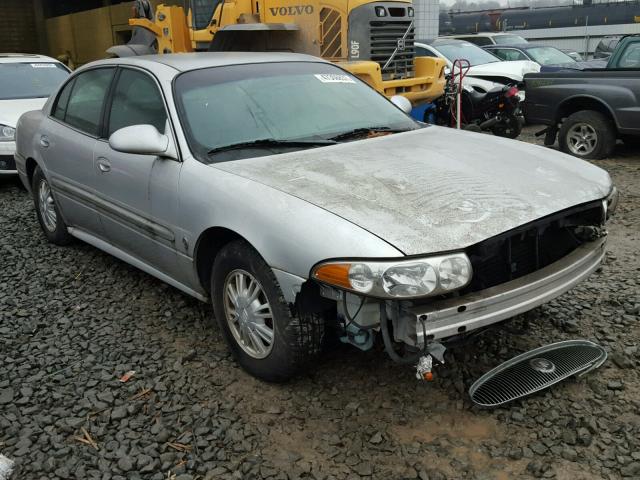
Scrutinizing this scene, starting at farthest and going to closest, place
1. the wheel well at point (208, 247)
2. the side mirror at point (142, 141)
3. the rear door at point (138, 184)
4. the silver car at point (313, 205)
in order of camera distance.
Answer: the rear door at point (138, 184) < the side mirror at point (142, 141) < the wheel well at point (208, 247) < the silver car at point (313, 205)

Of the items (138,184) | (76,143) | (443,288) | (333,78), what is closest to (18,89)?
(76,143)

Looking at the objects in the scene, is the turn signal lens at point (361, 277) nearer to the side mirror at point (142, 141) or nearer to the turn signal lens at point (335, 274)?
the turn signal lens at point (335, 274)

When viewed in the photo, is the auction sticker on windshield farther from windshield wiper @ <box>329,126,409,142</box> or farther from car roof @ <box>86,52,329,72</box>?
windshield wiper @ <box>329,126,409,142</box>

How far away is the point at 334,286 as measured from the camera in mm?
2523

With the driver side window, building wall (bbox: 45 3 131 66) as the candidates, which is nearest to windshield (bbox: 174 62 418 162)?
the driver side window

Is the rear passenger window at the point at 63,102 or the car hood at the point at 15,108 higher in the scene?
the rear passenger window at the point at 63,102

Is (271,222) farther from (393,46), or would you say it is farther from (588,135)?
(393,46)

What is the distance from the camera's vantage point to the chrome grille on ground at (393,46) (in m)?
8.79

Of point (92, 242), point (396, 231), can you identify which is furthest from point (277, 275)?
point (92, 242)

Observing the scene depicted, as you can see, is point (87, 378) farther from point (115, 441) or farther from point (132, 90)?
point (132, 90)

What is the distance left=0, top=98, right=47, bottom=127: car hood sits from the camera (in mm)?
7336

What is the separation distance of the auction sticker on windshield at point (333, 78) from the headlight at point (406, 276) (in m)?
1.95

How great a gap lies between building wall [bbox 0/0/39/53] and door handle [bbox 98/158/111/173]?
22217mm

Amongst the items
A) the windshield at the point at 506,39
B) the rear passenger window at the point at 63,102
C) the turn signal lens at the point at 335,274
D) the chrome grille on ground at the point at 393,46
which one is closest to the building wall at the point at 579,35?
the windshield at the point at 506,39
